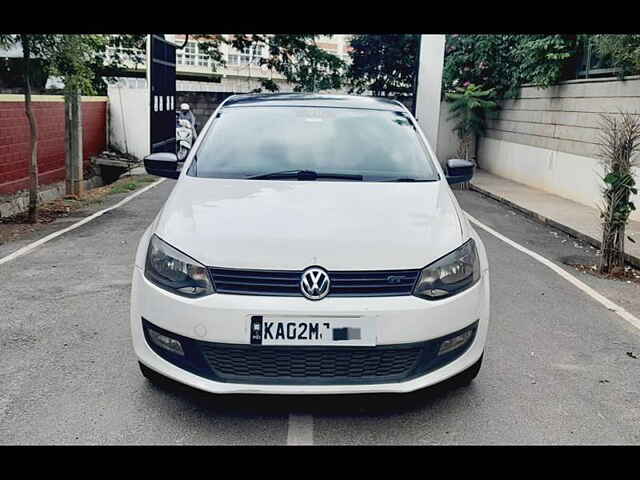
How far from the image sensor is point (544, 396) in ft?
12.9

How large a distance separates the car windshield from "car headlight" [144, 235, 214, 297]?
3.17 feet

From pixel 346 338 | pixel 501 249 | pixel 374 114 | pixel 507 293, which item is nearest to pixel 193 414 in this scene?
pixel 346 338

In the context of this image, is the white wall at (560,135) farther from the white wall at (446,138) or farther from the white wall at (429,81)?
the white wall at (429,81)

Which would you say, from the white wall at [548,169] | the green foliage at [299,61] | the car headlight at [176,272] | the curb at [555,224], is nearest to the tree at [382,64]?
the green foliage at [299,61]

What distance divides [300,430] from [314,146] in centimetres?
195

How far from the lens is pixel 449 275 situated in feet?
11.0

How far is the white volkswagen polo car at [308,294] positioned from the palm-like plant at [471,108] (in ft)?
44.9

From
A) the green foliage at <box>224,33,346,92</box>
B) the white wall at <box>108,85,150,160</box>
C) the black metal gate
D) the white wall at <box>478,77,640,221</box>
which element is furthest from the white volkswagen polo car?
the green foliage at <box>224,33,346,92</box>

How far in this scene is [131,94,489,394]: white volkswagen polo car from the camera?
3.14 meters

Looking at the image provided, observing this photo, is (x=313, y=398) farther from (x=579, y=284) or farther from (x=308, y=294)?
(x=579, y=284)

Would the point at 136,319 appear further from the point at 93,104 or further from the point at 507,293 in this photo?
the point at 93,104

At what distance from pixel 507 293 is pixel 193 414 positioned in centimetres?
354

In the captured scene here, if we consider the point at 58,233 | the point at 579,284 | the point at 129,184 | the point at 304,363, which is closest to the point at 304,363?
the point at 304,363
